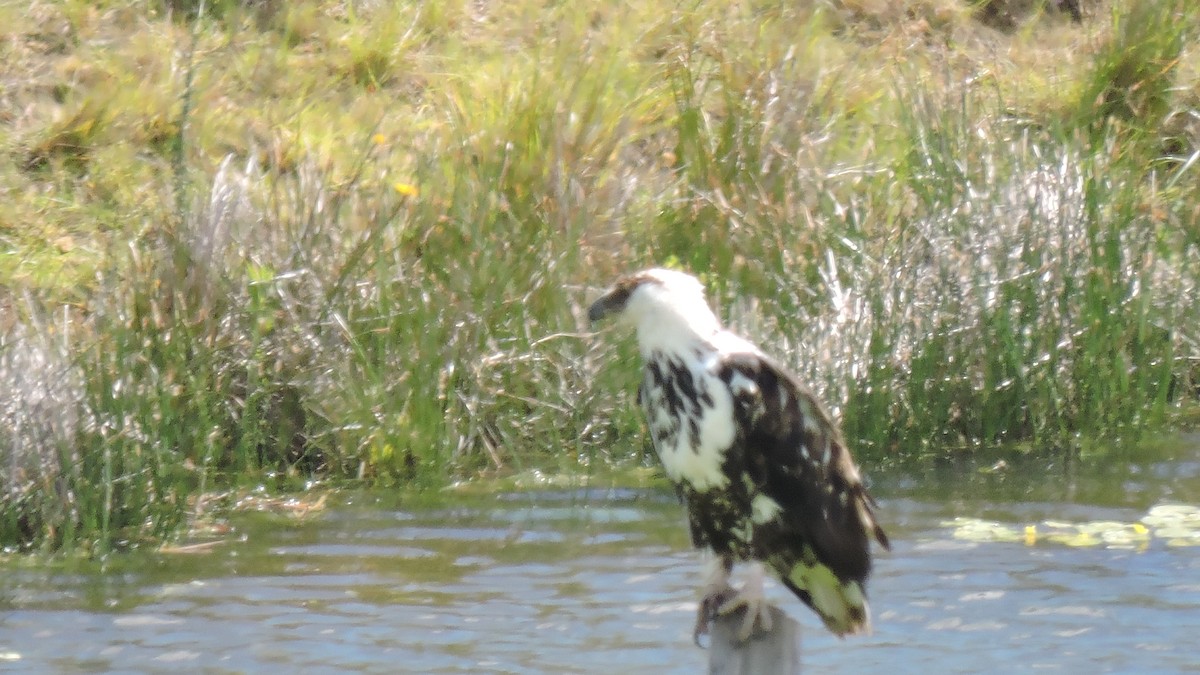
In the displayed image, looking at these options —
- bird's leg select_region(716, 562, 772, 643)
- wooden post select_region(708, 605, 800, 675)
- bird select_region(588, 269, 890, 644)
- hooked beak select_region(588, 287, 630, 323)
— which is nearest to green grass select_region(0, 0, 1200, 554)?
hooked beak select_region(588, 287, 630, 323)

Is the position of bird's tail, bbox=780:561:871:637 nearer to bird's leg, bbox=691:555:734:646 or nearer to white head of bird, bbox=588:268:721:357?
bird's leg, bbox=691:555:734:646

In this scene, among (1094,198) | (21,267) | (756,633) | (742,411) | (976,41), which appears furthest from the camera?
(976,41)

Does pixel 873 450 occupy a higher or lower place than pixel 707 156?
lower

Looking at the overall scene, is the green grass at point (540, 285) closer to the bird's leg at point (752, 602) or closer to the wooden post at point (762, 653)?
the bird's leg at point (752, 602)

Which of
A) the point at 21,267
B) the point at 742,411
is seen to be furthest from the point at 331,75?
the point at 742,411

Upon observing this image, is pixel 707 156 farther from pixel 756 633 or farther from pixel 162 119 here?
pixel 756 633

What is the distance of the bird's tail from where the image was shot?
475cm

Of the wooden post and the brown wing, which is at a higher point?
the brown wing

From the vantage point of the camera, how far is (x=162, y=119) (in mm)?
9242

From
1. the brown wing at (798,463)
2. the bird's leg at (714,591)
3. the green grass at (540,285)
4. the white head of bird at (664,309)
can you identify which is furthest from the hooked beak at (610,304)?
the green grass at (540,285)

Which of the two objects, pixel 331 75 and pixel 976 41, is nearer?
pixel 331 75

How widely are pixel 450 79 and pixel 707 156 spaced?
76.6 inches

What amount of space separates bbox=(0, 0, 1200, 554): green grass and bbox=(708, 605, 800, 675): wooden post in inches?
112

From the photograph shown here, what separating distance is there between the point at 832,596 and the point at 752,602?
260 mm
